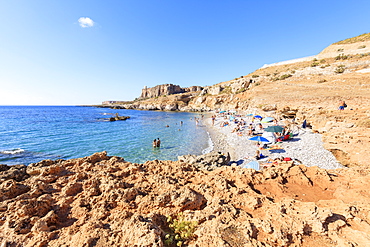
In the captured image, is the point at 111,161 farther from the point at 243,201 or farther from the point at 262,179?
the point at 262,179

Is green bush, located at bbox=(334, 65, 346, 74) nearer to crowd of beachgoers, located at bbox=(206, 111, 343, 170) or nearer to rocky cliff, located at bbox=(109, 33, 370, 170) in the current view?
rocky cliff, located at bbox=(109, 33, 370, 170)

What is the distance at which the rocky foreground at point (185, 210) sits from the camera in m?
2.57

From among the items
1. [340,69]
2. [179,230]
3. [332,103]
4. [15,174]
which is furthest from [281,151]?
[340,69]

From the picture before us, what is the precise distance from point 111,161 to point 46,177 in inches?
80.5

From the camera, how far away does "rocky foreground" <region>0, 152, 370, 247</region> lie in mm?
2570

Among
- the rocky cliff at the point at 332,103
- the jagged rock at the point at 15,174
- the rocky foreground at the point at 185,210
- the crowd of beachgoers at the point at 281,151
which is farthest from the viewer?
the rocky cliff at the point at 332,103

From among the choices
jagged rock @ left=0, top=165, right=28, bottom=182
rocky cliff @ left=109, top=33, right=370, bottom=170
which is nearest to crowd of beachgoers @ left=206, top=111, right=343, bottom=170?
rocky cliff @ left=109, top=33, right=370, bottom=170

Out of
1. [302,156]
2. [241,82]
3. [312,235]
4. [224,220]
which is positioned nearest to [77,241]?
[224,220]

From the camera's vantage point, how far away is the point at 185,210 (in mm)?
3389

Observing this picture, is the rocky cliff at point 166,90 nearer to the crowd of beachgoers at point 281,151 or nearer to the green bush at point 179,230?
the crowd of beachgoers at point 281,151

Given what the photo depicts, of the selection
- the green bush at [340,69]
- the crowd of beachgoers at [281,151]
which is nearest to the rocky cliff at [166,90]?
the green bush at [340,69]

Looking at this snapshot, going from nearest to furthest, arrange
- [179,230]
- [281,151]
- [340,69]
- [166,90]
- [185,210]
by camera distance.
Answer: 1. [179,230]
2. [185,210]
3. [281,151]
4. [340,69]
5. [166,90]

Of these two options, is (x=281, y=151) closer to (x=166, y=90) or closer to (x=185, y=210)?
(x=185, y=210)

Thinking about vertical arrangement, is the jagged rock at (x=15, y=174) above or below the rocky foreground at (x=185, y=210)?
above
